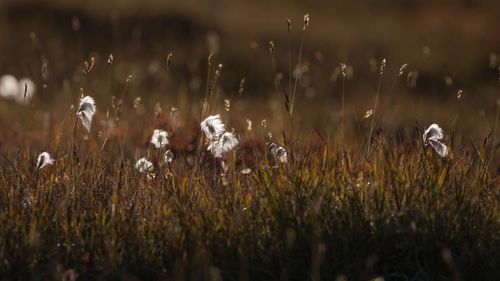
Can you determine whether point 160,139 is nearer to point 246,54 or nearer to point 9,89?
point 9,89

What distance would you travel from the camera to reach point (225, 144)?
4.75 m

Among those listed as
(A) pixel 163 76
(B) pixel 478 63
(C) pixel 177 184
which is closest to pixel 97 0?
(A) pixel 163 76

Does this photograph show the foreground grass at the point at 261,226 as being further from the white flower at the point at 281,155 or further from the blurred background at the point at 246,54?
the blurred background at the point at 246,54

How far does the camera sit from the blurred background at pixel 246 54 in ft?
38.5

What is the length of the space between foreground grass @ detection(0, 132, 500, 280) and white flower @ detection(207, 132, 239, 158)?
0.17 m

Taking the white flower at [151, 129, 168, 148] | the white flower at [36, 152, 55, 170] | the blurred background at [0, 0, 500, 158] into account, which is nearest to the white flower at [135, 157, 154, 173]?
the white flower at [151, 129, 168, 148]

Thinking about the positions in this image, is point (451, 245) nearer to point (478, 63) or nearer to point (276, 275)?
point (276, 275)

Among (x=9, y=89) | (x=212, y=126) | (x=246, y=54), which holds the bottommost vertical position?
(x=212, y=126)

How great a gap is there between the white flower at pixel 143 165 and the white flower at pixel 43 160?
0.42 m

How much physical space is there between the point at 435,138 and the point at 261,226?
1085 mm

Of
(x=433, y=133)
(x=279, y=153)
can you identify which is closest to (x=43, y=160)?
(x=279, y=153)

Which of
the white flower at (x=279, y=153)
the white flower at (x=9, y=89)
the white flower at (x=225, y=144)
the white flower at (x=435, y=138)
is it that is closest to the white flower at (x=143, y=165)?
the white flower at (x=225, y=144)

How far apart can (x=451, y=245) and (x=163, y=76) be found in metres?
8.19

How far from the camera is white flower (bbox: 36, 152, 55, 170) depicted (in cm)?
465
